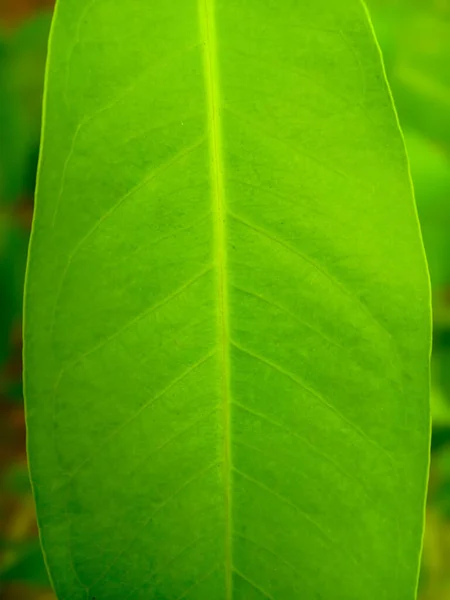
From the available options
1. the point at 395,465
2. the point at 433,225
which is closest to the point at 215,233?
the point at 395,465

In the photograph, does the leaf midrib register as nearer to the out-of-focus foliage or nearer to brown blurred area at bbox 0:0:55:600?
the out-of-focus foliage

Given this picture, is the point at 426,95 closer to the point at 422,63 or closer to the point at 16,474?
the point at 422,63

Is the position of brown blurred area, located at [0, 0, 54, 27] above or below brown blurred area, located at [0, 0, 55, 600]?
above

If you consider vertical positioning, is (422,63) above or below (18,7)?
below

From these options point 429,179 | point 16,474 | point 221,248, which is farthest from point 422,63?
point 16,474

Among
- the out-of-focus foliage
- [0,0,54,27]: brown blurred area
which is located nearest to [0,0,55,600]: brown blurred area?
[0,0,54,27]: brown blurred area

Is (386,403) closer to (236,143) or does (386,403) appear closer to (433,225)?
(236,143)

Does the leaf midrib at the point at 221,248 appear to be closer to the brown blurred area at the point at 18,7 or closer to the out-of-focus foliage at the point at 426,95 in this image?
the out-of-focus foliage at the point at 426,95

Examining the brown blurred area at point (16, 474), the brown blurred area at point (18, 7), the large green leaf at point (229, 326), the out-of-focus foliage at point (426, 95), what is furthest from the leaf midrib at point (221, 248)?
the brown blurred area at point (18, 7)
